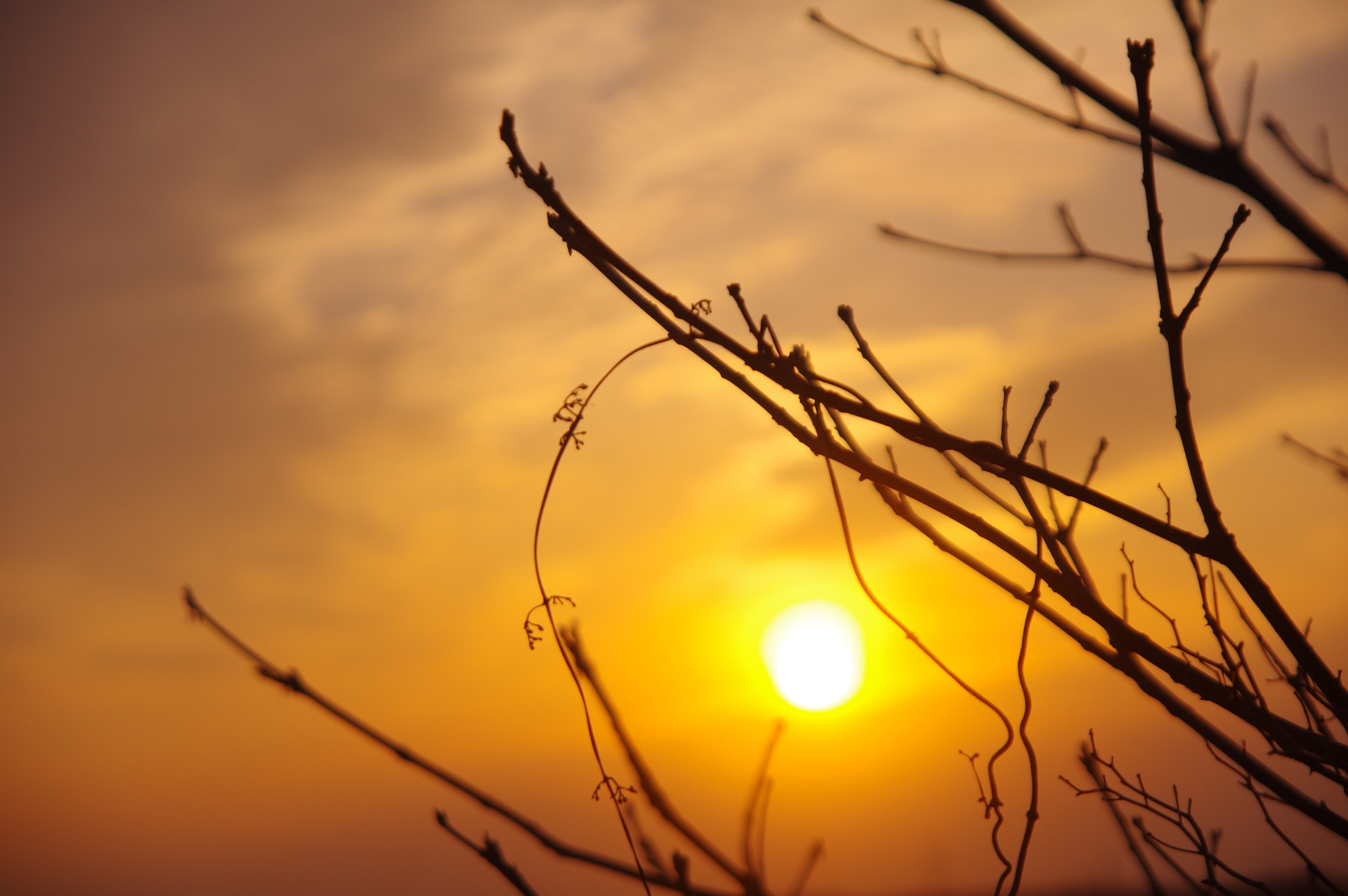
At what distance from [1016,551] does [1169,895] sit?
203cm

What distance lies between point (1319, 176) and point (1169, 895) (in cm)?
229

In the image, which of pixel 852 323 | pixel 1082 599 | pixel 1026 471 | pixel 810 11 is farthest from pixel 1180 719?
pixel 810 11

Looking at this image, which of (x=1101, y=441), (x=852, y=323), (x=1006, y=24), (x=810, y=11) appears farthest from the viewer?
(x=1101, y=441)

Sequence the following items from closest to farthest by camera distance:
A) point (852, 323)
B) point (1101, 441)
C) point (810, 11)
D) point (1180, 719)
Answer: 1. point (1180, 719)
2. point (852, 323)
3. point (810, 11)
4. point (1101, 441)

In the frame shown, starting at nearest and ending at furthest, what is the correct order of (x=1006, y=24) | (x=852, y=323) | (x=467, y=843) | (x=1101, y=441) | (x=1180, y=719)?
1. (x=467, y=843)
2. (x=1006, y=24)
3. (x=1180, y=719)
4. (x=852, y=323)
5. (x=1101, y=441)

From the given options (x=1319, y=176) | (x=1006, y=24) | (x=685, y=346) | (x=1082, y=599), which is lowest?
(x=1082, y=599)

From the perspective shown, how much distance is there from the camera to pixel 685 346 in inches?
66.0

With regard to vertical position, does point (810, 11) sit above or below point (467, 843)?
above

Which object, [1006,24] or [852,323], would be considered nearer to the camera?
[1006,24]

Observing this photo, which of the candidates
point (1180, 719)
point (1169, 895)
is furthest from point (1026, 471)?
point (1169, 895)

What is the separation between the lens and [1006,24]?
187 centimetres

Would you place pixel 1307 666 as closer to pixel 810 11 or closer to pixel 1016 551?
pixel 1016 551

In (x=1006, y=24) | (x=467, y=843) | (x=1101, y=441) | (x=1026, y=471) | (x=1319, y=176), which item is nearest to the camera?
(x=467, y=843)

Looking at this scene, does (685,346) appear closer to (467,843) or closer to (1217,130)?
(467,843)
